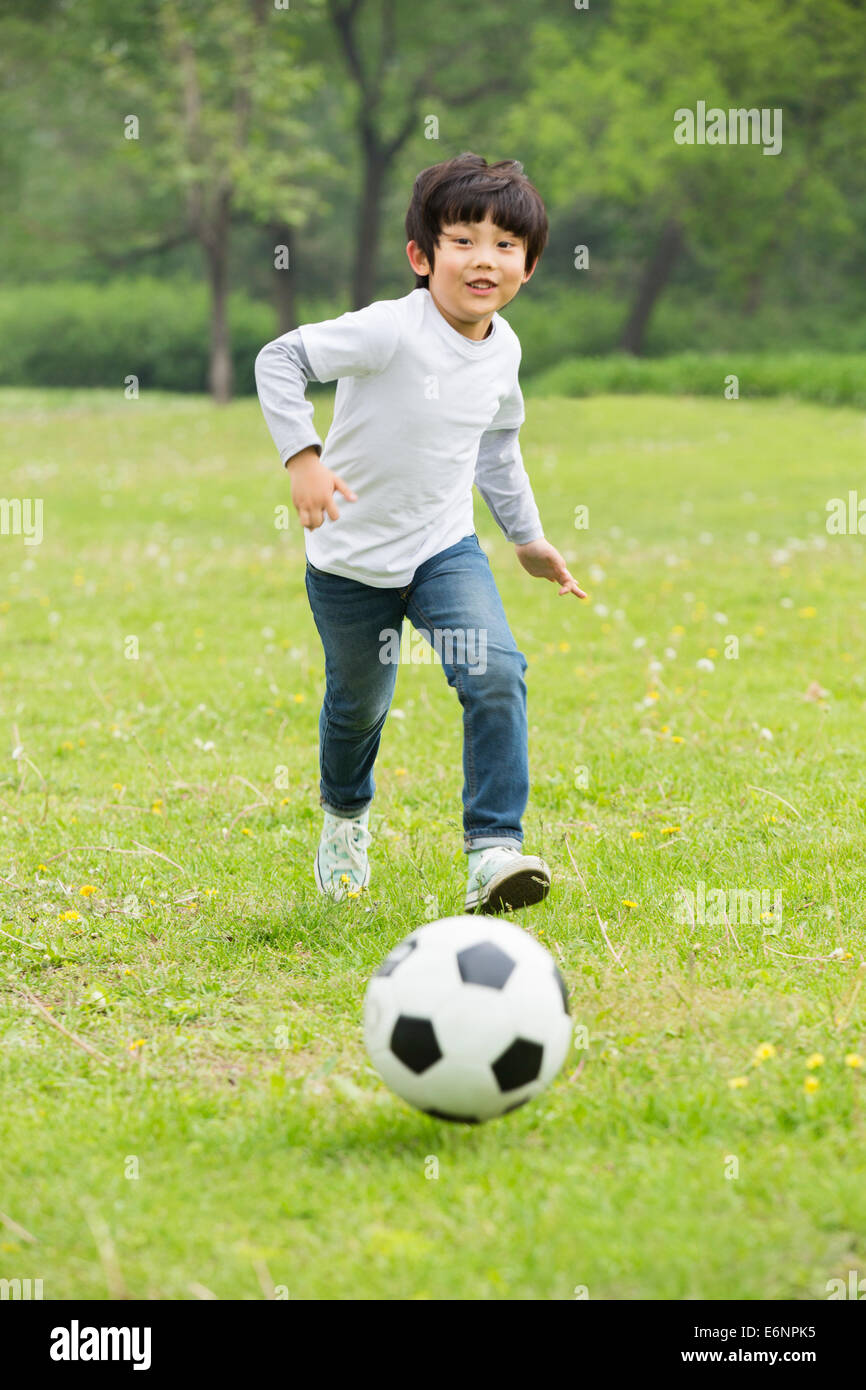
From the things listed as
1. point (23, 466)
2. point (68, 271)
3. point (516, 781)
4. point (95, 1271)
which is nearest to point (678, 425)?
point (23, 466)

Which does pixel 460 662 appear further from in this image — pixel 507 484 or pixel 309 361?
pixel 309 361

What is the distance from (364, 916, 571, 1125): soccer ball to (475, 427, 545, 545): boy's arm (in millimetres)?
1898

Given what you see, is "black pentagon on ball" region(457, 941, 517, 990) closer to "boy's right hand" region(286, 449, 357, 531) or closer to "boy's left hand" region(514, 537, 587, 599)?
"boy's right hand" region(286, 449, 357, 531)

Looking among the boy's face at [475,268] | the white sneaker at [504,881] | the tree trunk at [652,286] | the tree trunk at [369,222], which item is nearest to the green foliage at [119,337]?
the tree trunk at [369,222]

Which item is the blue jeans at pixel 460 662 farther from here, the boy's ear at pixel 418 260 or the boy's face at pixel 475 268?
the boy's ear at pixel 418 260

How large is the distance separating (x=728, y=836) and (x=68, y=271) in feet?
152

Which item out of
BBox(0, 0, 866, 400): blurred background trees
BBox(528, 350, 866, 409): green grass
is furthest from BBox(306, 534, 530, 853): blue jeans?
BBox(0, 0, 866, 400): blurred background trees

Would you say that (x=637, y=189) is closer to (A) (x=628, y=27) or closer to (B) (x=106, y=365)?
(A) (x=628, y=27)

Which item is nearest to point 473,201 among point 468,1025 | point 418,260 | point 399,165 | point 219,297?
point 418,260

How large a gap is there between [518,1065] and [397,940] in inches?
50.3

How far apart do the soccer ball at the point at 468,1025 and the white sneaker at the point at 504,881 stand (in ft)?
2.75

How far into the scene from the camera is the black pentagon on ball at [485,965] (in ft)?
10.3

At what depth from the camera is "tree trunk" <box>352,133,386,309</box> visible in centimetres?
3469
